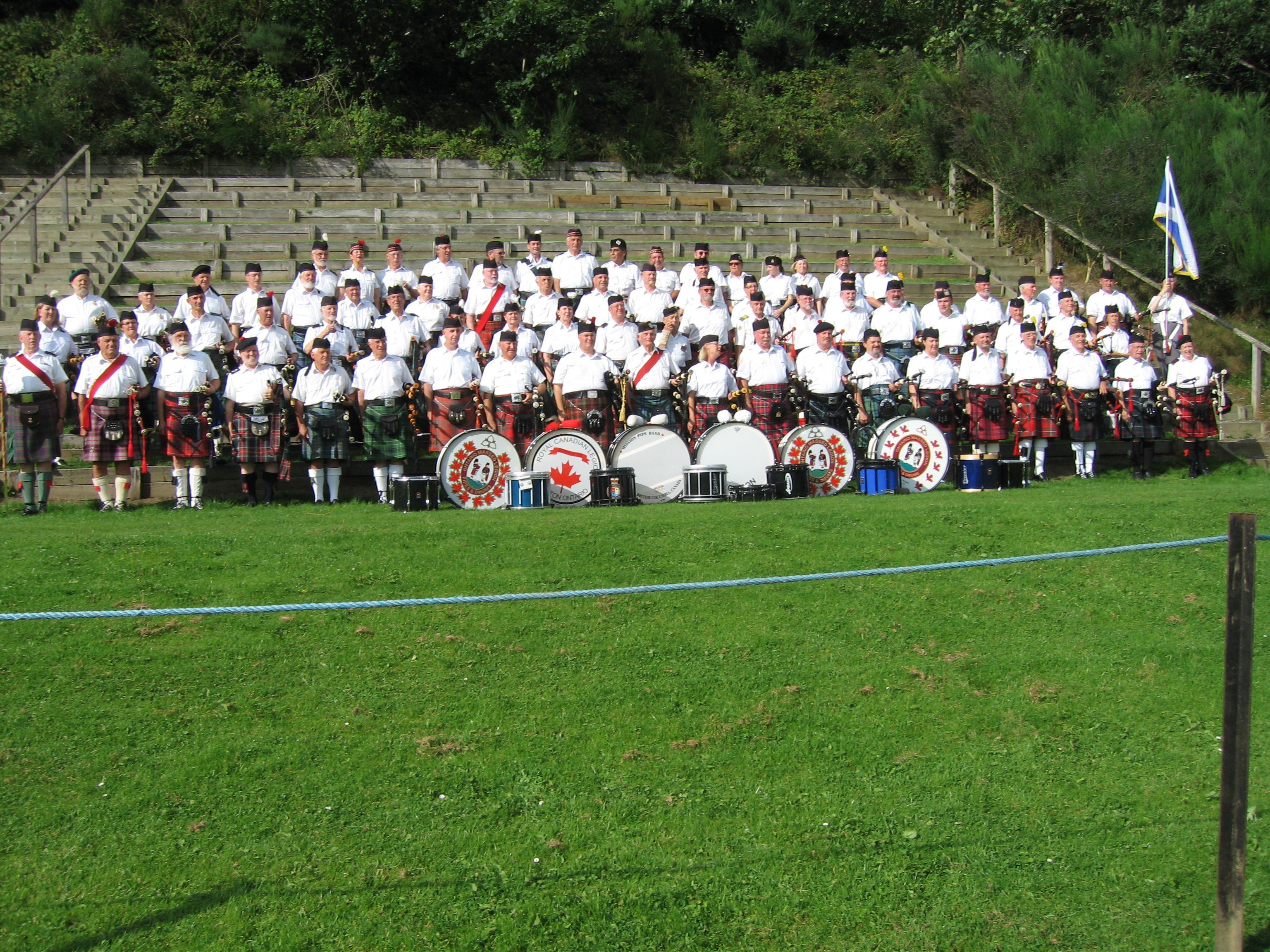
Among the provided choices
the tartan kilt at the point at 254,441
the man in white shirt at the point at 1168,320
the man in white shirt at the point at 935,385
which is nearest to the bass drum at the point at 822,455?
the man in white shirt at the point at 935,385

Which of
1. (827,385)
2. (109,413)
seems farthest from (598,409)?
(109,413)

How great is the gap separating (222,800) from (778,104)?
22.4 metres

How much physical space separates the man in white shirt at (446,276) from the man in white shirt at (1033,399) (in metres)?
5.64

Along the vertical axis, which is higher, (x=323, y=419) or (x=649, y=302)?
(x=649, y=302)

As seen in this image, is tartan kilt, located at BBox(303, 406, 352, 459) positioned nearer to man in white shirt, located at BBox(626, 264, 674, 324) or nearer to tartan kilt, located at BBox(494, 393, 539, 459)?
tartan kilt, located at BBox(494, 393, 539, 459)

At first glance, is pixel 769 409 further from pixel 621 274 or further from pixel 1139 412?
pixel 1139 412

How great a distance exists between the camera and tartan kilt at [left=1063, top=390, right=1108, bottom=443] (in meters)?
11.8

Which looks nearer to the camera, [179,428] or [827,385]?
[179,428]

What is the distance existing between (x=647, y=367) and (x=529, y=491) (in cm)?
198

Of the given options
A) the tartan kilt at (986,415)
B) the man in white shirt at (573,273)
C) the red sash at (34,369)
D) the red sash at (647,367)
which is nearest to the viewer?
the red sash at (34,369)

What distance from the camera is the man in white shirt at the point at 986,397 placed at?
38.0 feet

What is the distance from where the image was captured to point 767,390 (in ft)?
36.1

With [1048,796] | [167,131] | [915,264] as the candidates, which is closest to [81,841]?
[1048,796]

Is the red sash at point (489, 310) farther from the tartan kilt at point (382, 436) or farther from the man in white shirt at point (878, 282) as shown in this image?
the man in white shirt at point (878, 282)
